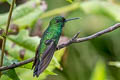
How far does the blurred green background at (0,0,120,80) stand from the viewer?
7.98 feet

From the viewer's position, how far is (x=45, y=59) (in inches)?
69.1

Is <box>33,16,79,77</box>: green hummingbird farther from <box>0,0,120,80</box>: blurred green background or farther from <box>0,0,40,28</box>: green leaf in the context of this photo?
<box>0,0,40,28</box>: green leaf

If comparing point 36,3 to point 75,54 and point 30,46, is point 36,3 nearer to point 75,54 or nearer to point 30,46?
point 30,46

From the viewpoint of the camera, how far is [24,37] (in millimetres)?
2439

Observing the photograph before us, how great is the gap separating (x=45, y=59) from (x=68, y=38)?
125cm

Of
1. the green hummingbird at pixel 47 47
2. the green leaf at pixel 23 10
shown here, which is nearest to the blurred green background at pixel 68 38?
the green leaf at pixel 23 10

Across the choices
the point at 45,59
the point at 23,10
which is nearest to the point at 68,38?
the point at 23,10

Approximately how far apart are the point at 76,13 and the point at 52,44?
2.76 metres

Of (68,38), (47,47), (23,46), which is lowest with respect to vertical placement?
(68,38)

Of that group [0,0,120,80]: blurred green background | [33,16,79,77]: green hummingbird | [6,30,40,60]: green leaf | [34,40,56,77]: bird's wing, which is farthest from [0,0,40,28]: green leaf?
[34,40,56,77]: bird's wing

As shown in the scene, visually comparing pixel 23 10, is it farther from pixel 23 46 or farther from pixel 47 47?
pixel 47 47

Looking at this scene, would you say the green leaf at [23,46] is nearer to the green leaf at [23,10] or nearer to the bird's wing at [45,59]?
the green leaf at [23,10]

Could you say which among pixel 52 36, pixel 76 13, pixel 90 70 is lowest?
pixel 90 70

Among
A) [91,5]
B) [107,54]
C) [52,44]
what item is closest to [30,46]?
[52,44]
